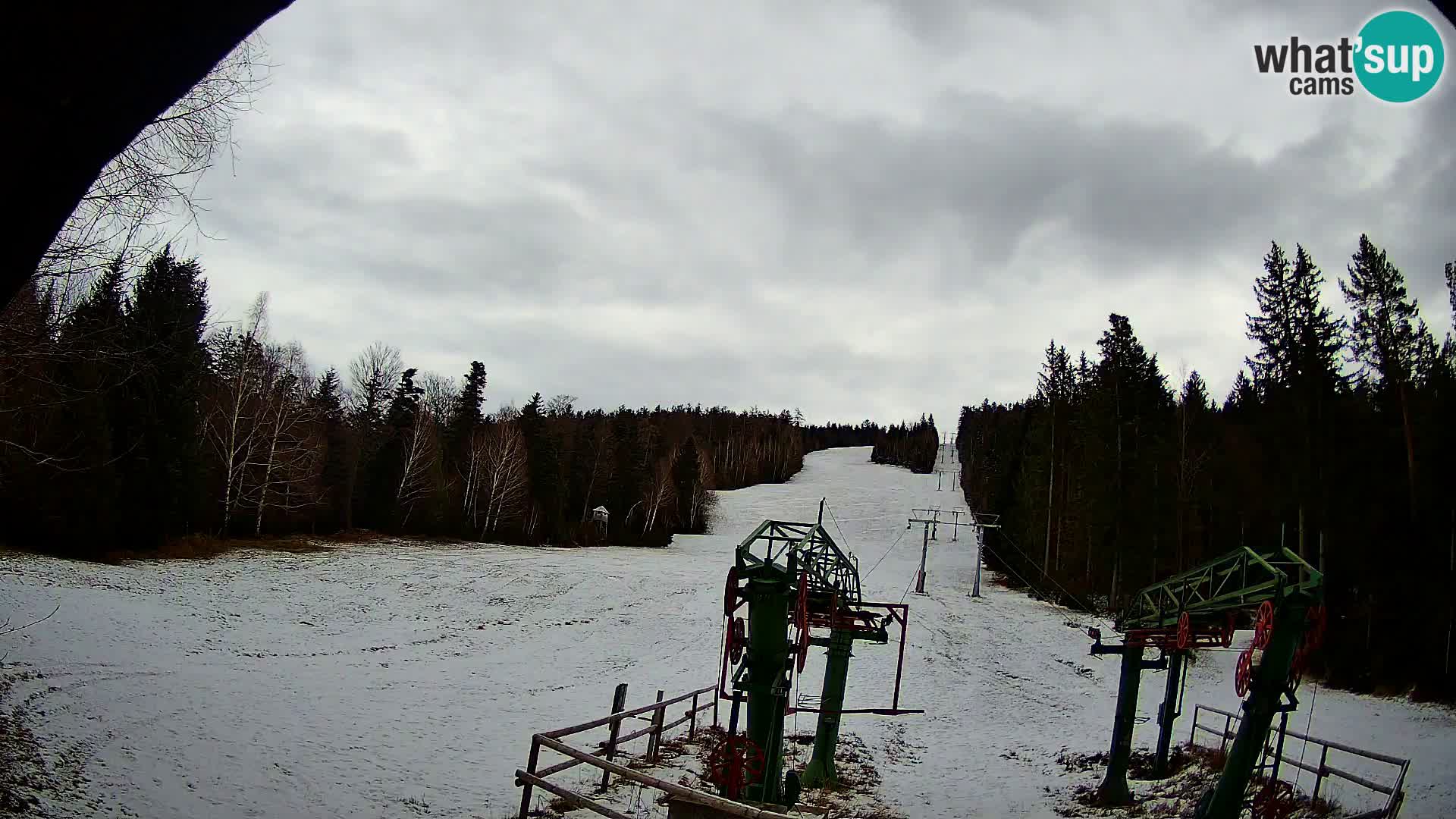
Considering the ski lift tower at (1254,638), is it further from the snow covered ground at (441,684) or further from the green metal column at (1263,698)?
the snow covered ground at (441,684)

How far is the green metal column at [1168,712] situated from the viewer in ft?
52.3

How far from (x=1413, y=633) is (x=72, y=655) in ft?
124

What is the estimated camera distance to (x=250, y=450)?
116 ft

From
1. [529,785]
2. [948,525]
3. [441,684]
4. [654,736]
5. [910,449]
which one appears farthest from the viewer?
[910,449]

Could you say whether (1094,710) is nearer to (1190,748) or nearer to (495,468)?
(1190,748)

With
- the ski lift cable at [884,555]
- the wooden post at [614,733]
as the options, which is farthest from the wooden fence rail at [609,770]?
the ski lift cable at [884,555]

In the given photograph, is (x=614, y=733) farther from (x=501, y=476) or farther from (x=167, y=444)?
(x=501, y=476)

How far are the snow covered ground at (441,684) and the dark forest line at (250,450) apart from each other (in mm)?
3629

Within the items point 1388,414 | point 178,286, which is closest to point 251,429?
point 178,286

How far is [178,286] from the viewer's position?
91.5 feet

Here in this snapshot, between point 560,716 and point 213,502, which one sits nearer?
point 560,716

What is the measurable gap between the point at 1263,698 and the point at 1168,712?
5.88 meters

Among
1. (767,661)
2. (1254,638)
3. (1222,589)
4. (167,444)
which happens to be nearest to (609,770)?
(767,661)

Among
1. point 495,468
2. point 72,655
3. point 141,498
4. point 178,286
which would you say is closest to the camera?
point 72,655
